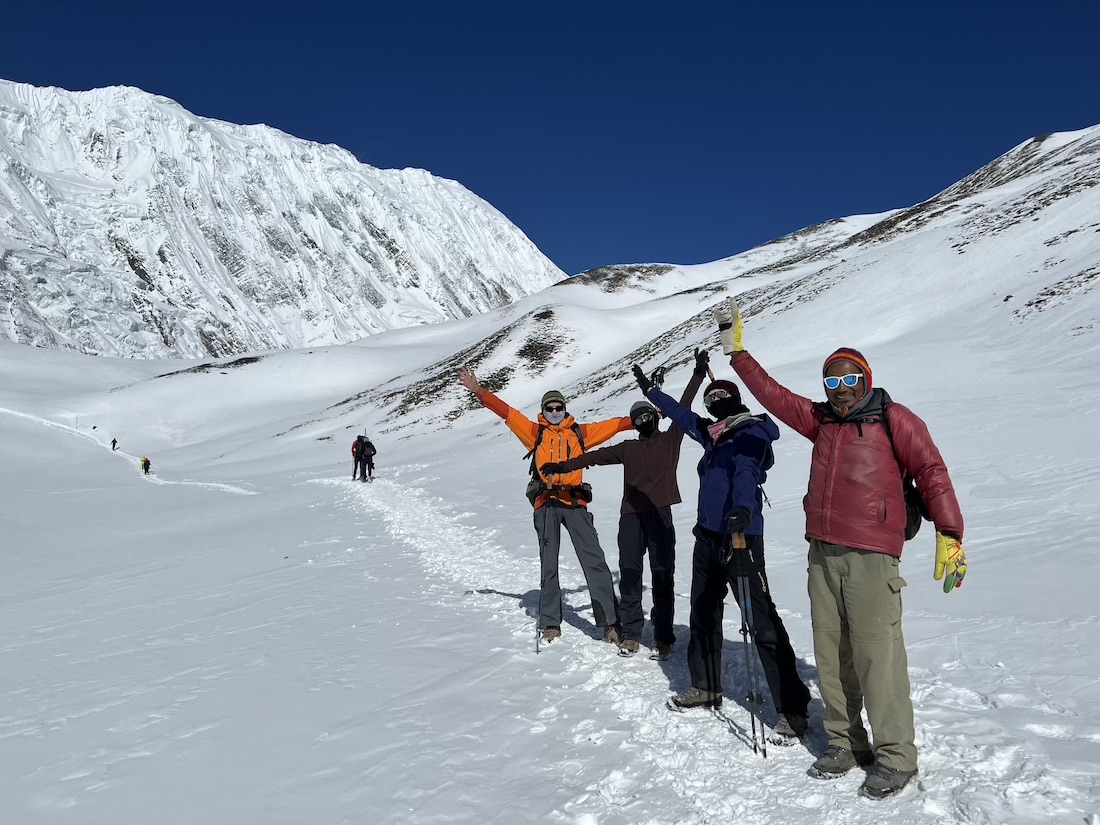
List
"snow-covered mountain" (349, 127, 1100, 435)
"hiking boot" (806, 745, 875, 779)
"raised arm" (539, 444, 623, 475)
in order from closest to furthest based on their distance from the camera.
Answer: "hiking boot" (806, 745, 875, 779) < "raised arm" (539, 444, 623, 475) < "snow-covered mountain" (349, 127, 1100, 435)

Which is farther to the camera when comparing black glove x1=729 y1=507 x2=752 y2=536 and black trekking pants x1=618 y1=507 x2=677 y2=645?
black trekking pants x1=618 y1=507 x2=677 y2=645

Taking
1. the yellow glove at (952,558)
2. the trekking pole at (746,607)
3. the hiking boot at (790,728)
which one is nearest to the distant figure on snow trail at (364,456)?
the trekking pole at (746,607)

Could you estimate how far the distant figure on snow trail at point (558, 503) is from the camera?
6.70 meters

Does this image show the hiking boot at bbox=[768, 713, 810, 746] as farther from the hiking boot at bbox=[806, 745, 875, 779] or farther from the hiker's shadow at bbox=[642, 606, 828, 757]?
the hiking boot at bbox=[806, 745, 875, 779]

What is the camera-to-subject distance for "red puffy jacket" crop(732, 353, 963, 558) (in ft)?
11.9

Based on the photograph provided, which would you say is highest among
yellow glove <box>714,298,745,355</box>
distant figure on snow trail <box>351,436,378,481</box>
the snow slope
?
yellow glove <box>714,298,745,355</box>

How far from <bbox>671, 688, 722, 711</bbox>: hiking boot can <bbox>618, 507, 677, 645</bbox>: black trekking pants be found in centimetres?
98

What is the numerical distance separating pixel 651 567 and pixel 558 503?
3.95ft

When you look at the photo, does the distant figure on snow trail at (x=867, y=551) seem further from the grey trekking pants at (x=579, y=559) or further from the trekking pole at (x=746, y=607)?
the grey trekking pants at (x=579, y=559)

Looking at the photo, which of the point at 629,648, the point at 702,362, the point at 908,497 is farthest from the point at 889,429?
the point at 629,648

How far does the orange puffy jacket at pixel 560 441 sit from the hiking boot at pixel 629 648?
139 cm

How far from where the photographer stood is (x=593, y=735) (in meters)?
4.70

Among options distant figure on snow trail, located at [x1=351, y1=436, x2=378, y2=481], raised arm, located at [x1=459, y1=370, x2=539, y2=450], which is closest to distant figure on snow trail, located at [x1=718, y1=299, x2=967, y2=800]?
raised arm, located at [x1=459, y1=370, x2=539, y2=450]

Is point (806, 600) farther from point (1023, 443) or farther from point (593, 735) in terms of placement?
point (1023, 443)
